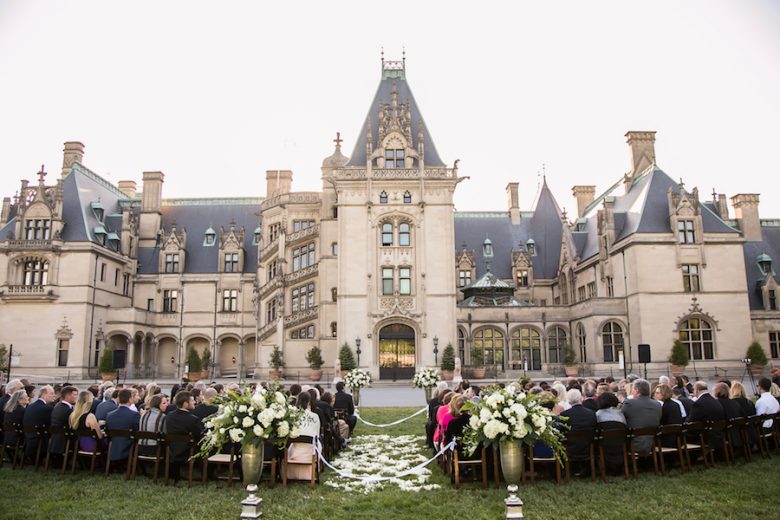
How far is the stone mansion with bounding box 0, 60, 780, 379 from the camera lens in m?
37.7

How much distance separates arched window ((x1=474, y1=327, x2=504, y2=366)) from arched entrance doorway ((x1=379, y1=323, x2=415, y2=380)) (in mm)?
5970

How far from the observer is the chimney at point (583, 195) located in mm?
53125

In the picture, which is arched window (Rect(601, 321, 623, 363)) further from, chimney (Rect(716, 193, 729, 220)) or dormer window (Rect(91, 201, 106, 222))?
dormer window (Rect(91, 201, 106, 222))

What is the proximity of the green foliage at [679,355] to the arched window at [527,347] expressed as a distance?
856cm

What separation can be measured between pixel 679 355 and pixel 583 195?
69.8 ft

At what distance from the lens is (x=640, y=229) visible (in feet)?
127

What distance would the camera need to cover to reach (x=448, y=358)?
3622 centimetres

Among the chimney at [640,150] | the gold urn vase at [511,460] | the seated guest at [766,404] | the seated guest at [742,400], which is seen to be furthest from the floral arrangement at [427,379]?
the chimney at [640,150]

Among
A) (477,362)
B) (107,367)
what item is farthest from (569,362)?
(107,367)

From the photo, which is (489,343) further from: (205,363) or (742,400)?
(742,400)

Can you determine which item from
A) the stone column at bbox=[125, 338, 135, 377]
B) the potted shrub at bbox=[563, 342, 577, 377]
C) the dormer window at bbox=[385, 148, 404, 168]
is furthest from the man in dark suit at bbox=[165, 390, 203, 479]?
the stone column at bbox=[125, 338, 135, 377]

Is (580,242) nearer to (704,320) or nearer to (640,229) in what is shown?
(640,229)

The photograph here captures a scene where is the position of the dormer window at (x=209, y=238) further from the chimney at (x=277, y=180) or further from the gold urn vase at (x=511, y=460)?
the gold urn vase at (x=511, y=460)

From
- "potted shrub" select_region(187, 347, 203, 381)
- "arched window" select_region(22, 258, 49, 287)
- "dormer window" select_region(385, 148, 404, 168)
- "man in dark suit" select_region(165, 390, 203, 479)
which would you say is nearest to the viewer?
"man in dark suit" select_region(165, 390, 203, 479)
